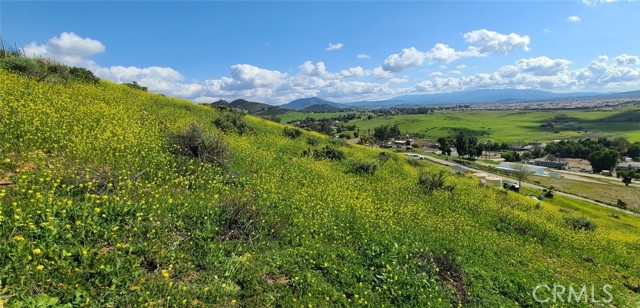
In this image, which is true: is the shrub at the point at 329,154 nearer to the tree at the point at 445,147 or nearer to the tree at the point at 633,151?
the tree at the point at 445,147

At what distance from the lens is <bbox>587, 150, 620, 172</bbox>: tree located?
116 meters

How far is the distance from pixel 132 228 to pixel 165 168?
16.0ft

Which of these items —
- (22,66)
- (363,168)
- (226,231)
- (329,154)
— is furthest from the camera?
(329,154)

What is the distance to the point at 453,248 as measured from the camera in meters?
12.5

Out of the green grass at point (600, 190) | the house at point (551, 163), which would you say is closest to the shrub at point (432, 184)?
the green grass at point (600, 190)

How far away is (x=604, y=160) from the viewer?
118 metres

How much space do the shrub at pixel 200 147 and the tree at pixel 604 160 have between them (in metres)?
144

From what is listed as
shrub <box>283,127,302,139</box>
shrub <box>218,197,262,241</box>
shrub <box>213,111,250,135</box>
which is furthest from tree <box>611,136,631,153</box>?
shrub <box>218,197,262,241</box>

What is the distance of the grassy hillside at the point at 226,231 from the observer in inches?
248

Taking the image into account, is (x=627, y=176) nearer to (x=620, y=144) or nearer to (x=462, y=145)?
(x=462, y=145)

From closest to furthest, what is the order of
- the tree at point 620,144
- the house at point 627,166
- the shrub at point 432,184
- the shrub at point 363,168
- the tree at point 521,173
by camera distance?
the shrub at point 432,184
the shrub at point 363,168
the tree at point 521,173
the house at point 627,166
the tree at point 620,144

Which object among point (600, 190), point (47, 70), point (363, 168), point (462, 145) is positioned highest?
point (47, 70)

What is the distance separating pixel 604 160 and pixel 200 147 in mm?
146381

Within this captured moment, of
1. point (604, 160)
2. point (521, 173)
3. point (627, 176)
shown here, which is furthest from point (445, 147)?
point (521, 173)
